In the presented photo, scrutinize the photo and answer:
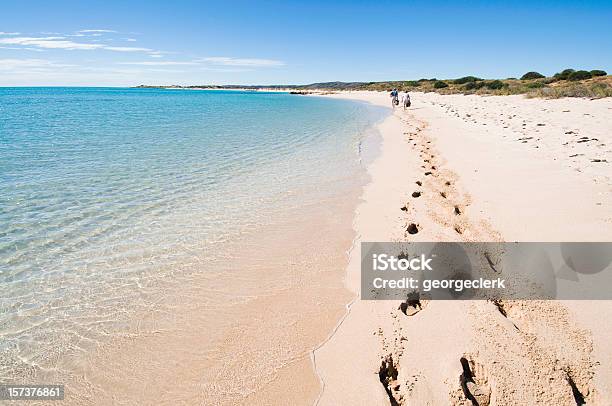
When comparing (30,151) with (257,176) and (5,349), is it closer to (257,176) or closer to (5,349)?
(257,176)

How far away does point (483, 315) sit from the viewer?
3.65 meters

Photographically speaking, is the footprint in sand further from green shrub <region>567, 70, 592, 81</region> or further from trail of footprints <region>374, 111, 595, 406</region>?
green shrub <region>567, 70, 592, 81</region>

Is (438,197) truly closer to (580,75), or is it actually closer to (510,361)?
(510,361)

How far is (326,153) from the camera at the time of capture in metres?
14.5

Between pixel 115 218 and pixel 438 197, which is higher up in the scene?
pixel 438 197

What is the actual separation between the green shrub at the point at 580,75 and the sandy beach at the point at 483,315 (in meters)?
38.2

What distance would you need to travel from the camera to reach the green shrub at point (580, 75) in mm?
39844

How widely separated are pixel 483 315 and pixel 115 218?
6.80m

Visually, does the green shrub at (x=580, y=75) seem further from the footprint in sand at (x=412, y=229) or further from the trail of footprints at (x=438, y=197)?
the footprint in sand at (x=412, y=229)

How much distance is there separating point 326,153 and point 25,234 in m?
10.5

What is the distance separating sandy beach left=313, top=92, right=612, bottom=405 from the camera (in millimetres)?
2902

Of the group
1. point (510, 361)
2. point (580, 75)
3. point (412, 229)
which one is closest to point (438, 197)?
point (412, 229)

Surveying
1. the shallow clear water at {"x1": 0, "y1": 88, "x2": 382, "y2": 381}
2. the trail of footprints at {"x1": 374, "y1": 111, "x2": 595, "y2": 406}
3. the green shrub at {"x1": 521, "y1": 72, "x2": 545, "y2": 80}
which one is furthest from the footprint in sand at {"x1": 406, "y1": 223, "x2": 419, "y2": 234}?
the green shrub at {"x1": 521, "y1": 72, "x2": 545, "y2": 80}

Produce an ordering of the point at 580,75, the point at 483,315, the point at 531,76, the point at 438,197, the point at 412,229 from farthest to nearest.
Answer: the point at 531,76
the point at 580,75
the point at 438,197
the point at 412,229
the point at 483,315
